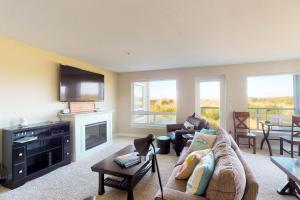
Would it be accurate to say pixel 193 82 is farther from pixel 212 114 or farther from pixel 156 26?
pixel 156 26

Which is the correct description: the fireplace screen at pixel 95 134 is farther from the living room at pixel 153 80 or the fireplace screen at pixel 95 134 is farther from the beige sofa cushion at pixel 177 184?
the beige sofa cushion at pixel 177 184

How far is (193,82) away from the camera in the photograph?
16.8 feet

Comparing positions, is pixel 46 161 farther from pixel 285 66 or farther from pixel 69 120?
pixel 285 66

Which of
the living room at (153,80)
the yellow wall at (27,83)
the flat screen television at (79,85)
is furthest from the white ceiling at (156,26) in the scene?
the flat screen television at (79,85)

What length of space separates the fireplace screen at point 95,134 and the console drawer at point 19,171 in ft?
4.52

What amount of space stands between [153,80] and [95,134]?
2.64 m

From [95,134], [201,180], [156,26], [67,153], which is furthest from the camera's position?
[95,134]

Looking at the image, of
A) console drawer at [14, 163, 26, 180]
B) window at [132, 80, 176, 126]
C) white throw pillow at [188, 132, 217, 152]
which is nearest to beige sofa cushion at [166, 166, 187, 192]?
white throw pillow at [188, 132, 217, 152]

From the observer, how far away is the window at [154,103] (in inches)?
217

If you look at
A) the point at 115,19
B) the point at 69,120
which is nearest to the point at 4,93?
the point at 69,120

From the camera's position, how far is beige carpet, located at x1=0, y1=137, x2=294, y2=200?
7.38ft

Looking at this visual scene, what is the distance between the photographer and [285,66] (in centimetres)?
427

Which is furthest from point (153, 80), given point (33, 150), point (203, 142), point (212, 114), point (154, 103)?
point (33, 150)

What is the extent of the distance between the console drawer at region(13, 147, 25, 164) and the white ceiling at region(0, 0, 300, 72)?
6.17 ft
